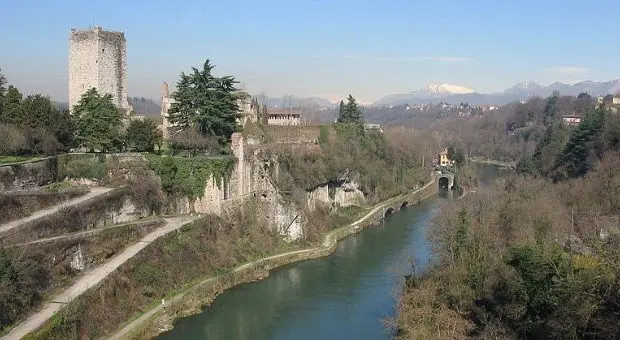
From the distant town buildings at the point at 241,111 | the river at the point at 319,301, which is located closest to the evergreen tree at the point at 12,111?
the distant town buildings at the point at 241,111

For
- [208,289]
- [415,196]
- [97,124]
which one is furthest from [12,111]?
[415,196]

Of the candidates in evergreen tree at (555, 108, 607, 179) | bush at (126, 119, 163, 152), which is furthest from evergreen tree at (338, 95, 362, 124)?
bush at (126, 119, 163, 152)

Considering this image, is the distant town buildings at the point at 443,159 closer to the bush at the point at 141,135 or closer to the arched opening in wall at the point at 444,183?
the arched opening in wall at the point at 444,183

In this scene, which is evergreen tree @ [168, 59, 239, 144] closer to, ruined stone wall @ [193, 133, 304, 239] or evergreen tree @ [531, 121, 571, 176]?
ruined stone wall @ [193, 133, 304, 239]

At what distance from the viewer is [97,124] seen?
2547 cm

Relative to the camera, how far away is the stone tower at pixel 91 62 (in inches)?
1150

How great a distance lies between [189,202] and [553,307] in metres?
15.2

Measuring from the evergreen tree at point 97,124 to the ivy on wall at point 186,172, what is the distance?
217 cm

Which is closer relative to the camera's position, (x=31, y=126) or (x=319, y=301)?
(x=319, y=301)

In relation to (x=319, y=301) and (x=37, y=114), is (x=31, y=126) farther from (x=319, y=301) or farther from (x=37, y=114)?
(x=319, y=301)

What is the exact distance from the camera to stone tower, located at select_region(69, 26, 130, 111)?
95.9ft

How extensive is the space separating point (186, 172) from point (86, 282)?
8767mm

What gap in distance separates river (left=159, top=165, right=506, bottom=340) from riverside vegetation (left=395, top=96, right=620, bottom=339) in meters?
1.71

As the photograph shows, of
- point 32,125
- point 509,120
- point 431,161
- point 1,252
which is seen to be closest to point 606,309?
point 1,252
